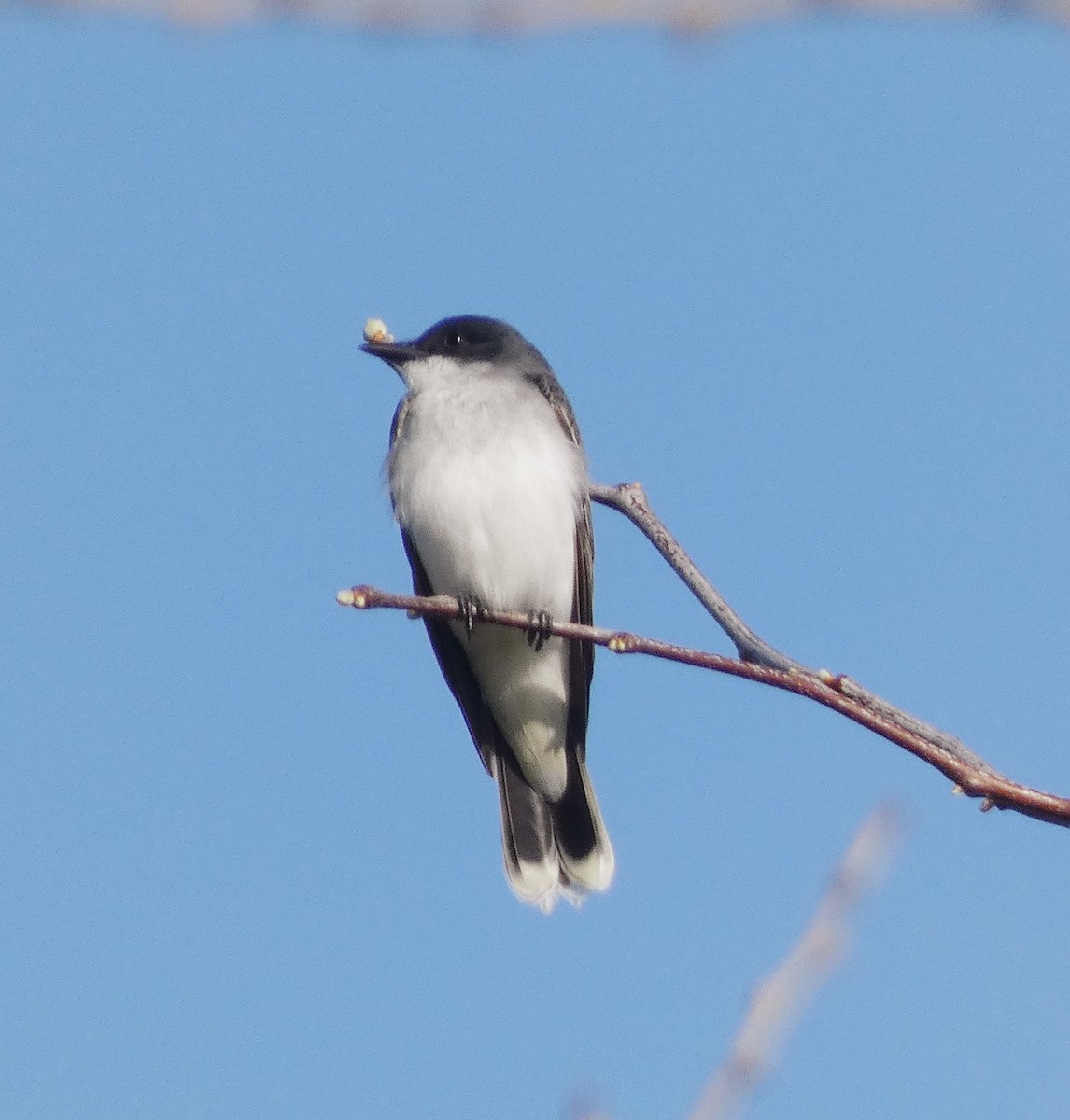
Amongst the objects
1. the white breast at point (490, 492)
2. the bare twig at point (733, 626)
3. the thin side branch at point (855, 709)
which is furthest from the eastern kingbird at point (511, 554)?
the thin side branch at point (855, 709)

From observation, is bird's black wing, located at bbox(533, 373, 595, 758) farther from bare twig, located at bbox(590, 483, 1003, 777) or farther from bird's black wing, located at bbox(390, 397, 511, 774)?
bare twig, located at bbox(590, 483, 1003, 777)

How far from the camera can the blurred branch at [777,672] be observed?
214 centimetres

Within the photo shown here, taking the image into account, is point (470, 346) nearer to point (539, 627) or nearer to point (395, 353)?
point (395, 353)

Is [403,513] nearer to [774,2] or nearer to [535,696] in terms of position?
[535,696]

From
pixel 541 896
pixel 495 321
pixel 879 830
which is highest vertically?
pixel 495 321

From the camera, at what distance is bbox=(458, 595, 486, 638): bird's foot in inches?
163

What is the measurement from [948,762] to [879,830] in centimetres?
69

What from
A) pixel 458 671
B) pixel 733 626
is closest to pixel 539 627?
pixel 733 626

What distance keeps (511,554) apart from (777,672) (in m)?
3.01

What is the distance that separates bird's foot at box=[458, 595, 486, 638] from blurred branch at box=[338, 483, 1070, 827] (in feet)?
1.37

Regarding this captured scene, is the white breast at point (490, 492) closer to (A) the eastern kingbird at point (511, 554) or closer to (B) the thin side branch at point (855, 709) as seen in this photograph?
(A) the eastern kingbird at point (511, 554)

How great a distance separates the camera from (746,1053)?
2295 millimetres

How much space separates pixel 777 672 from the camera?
2.54 meters

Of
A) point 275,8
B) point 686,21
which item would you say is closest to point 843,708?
point 686,21
